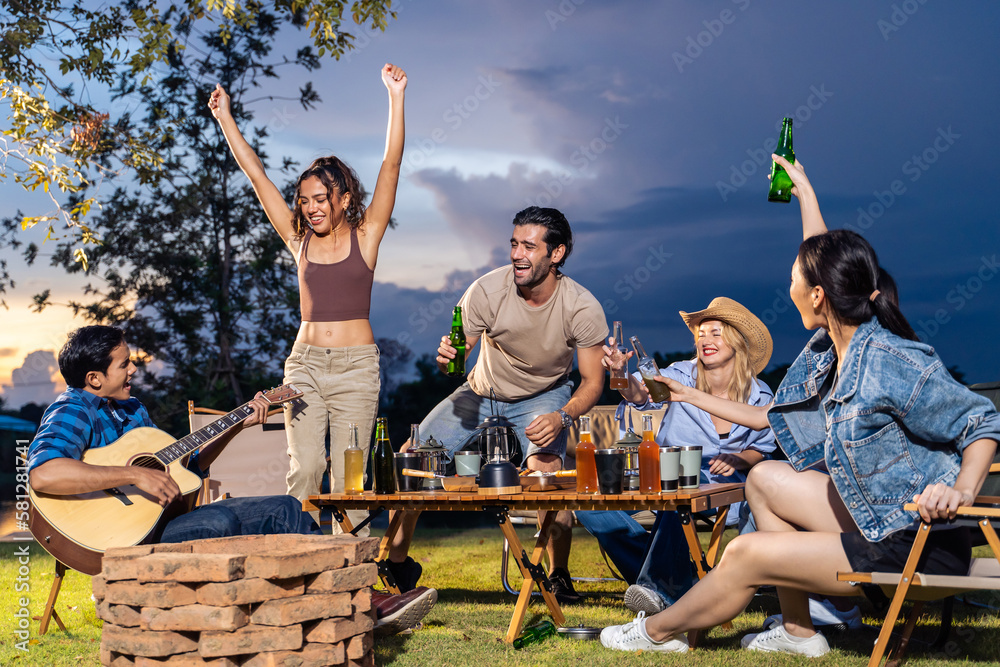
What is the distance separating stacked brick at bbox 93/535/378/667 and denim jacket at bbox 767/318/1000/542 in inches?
60.5

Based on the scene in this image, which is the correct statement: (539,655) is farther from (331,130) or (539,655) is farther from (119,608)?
(331,130)

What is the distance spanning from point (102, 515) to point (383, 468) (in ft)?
3.42

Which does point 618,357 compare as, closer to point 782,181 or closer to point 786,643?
point 786,643

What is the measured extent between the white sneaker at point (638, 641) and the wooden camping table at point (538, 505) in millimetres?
349

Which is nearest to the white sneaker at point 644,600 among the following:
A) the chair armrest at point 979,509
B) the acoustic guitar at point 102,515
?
the chair armrest at point 979,509

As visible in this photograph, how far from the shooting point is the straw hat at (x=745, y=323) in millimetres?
4168

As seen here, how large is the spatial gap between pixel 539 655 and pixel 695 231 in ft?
28.1

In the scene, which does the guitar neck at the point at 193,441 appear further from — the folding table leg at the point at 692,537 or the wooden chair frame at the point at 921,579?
the wooden chair frame at the point at 921,579

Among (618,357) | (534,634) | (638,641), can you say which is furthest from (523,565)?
(618,357)

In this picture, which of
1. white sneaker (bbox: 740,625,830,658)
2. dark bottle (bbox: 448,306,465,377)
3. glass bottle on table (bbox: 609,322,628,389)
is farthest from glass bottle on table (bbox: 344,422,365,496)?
white sneaker (bbox: 740,625,830,658)

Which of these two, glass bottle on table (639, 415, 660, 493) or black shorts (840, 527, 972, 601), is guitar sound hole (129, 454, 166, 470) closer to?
glass bottle on table (639, 415, 660, 493)

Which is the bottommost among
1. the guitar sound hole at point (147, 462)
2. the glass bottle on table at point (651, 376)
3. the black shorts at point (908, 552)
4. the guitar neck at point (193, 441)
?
the black shorts at point (908, 552)

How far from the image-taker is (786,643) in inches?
117

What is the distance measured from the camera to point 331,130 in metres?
9.06
